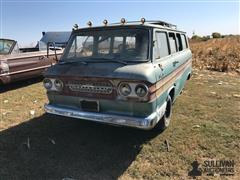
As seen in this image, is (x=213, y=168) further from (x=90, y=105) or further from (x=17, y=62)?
(x=17, y=62)

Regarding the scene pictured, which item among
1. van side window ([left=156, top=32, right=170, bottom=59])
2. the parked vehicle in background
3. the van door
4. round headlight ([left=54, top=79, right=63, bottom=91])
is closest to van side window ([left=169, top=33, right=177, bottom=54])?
the van door

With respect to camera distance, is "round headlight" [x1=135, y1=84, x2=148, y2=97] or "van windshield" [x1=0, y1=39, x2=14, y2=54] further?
"van windshield" [x1=0, y1=39, x2=14, y2=54]

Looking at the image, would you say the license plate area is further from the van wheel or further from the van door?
the van wheel

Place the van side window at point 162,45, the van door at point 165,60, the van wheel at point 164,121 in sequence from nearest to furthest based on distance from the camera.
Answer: the van door at point 165,60 < the van side window at point 162,45 < the van wheel at point 164,121

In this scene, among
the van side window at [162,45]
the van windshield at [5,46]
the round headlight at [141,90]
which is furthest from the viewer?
the van windshield at [5,46]

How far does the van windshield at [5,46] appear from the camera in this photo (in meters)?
7.72

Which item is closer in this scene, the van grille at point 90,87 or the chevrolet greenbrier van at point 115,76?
the chevrolet greenbrier van at point 115,76

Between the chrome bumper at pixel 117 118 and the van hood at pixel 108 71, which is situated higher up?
the van hood at pixel 108 71

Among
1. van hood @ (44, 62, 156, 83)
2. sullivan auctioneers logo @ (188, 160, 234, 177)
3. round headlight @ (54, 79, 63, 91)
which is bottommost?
sullivan auctioneers logo @ (188, 160, 234, 177)

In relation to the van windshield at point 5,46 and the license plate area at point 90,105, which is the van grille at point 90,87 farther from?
the van windshield at point 5,46

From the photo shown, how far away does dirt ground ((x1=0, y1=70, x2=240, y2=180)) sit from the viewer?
354 centimetres

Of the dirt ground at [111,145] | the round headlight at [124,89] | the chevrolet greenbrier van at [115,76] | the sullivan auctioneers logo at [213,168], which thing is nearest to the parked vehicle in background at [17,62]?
the dirt ground at [111,145]

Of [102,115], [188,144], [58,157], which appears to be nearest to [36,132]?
[58,157]

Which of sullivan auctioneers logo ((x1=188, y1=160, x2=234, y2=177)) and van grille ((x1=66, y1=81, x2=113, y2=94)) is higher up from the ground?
van grille ((x1=66, y1=81, x2=113, y2=94))
